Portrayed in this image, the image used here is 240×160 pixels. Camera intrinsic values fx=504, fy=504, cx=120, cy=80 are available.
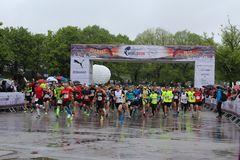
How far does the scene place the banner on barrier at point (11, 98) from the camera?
1125 inches

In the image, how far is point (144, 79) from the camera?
9500 centimetres

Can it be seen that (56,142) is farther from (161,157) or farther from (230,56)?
(230,56)

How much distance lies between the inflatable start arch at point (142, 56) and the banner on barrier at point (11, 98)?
652 inches

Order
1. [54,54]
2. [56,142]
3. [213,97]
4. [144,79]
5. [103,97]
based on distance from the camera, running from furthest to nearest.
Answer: [144,79], [54,54], [213,97], [103,97], [56,142]

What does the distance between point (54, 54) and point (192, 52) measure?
2943 centimetres

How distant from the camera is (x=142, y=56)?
1913 inches

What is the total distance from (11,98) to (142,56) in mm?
20669

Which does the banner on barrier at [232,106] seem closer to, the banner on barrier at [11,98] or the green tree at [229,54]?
the banner on barrier at [11,98]

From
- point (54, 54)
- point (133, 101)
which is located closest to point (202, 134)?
point (133, 101)

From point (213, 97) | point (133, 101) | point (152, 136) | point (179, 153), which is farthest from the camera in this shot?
point (213, 97)

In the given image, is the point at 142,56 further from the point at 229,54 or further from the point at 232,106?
the point at 232,106

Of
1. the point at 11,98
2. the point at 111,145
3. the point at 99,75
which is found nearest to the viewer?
the point at 111,145

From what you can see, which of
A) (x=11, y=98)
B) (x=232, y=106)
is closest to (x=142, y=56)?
(x=11, y=98)

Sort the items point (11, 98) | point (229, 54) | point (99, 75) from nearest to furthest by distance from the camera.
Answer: point (11, 98), point (229, 54), point (99, 75)
